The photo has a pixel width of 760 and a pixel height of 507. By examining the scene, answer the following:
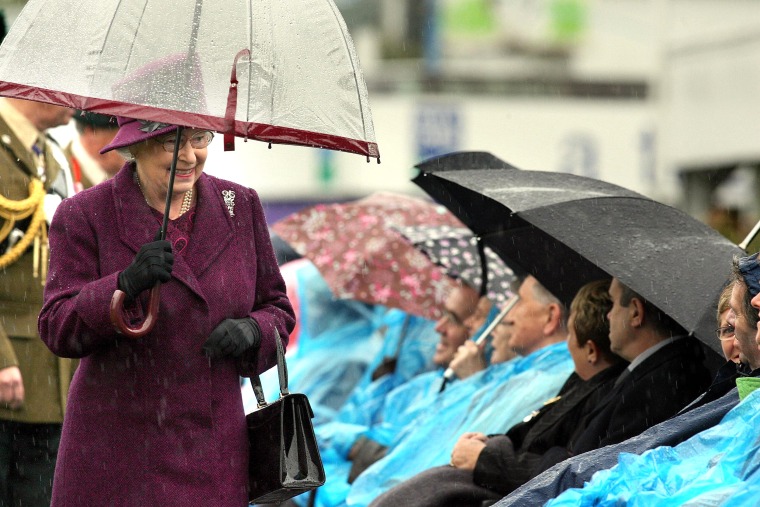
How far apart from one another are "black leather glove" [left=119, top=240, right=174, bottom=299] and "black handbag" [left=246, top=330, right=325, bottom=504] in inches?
17.2

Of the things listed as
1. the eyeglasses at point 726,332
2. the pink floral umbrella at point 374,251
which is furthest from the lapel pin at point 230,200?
the pink floral umbrella at point 374,251

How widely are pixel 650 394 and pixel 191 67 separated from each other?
6.72 ft

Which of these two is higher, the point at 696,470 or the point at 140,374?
the point at 140,374

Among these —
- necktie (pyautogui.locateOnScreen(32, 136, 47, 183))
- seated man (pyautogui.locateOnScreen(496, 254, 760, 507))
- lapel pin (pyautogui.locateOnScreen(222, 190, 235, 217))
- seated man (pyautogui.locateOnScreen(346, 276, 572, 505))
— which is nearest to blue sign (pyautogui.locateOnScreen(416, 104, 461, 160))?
seated man (pyautogui.locateOnScreen(346, 276, 572, 505))

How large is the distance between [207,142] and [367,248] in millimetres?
4333

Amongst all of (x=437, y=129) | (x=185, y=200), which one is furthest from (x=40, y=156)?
(x=437, y=129)

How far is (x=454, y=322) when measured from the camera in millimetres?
7566

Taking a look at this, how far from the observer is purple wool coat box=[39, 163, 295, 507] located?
12.7 feet

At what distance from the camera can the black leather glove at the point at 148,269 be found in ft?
12.1

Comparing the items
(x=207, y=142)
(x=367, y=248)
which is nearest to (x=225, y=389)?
(x=207, y=142)

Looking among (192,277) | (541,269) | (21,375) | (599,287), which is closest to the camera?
(192,277)

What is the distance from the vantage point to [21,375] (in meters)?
5.16

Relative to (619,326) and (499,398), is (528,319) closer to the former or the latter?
(499,398)

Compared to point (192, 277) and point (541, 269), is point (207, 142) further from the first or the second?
point (541, 269)
